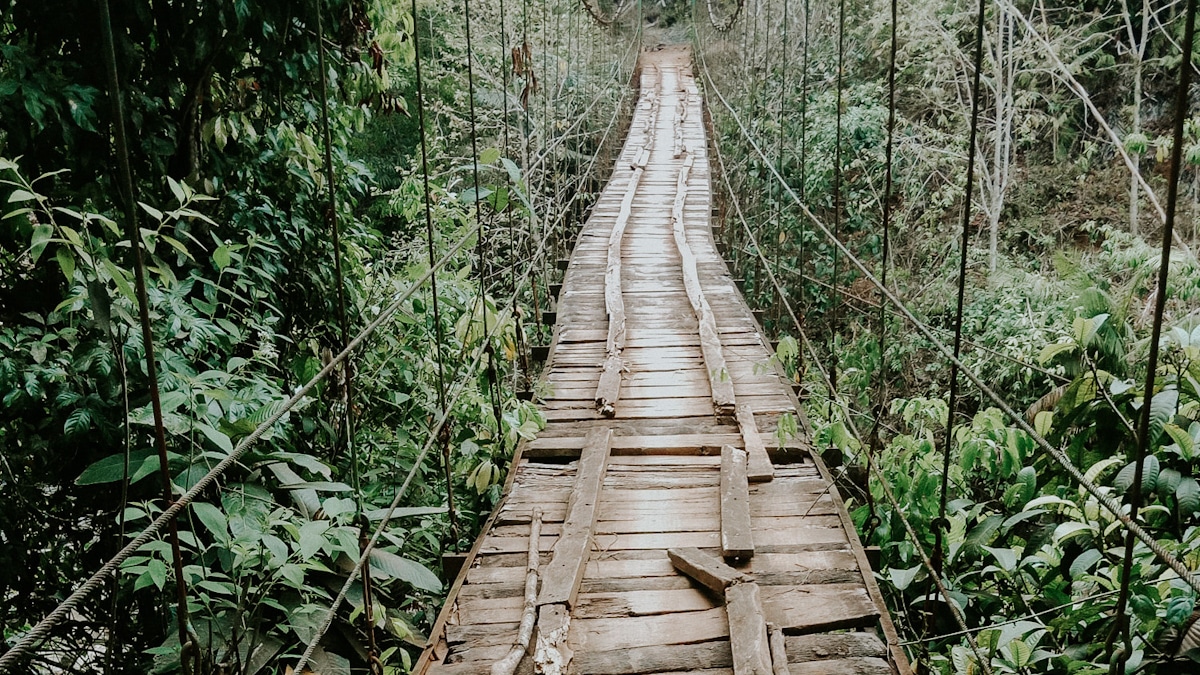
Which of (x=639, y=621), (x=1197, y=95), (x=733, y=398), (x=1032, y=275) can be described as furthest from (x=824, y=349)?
(x=639, y=621)

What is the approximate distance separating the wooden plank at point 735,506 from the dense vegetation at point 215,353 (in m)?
0.56

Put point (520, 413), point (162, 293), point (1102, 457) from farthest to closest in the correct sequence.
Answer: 1. point (520, 413)
2. point (1102, 457)
3. point (162, 293)

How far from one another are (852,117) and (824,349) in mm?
2193

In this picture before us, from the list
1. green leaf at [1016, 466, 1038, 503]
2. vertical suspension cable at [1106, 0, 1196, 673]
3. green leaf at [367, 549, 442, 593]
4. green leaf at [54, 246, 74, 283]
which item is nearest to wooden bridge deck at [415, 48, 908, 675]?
green leaf at [367, 549, 442, 593]

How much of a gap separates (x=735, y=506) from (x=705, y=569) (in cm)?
30

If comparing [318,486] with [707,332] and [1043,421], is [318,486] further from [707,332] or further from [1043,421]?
[707,332]

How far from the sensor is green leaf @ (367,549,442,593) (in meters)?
1.60

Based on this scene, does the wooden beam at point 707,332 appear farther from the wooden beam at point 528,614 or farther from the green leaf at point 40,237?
the green leaf at point 40,237

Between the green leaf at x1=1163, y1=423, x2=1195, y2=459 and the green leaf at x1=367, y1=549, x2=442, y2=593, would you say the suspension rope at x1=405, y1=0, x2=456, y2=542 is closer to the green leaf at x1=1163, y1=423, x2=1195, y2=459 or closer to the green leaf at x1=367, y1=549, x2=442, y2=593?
the green leaf at x1=367, y1=549, x2=442, y2=593

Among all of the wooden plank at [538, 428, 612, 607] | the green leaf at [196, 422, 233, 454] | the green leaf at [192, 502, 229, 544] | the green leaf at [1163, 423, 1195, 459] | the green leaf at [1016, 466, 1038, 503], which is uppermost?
the green leaf at [196, 422, 233, 454]

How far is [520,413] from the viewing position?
2.42 metres

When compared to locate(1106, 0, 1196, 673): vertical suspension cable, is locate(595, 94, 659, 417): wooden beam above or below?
below

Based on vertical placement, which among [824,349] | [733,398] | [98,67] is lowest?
[824,349]

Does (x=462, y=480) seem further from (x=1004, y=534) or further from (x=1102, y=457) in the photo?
(x=1102, y=457)
